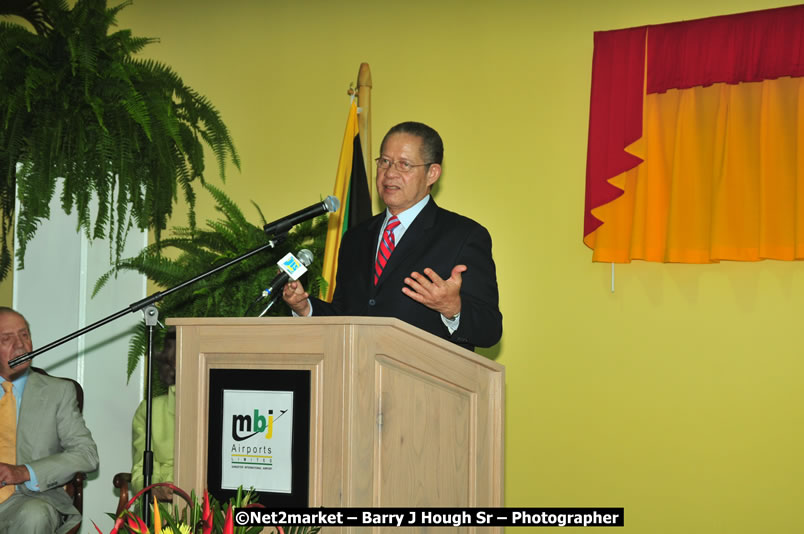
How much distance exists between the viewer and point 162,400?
3.55 meters

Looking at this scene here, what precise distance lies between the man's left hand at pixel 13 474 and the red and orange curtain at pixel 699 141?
2627 millimetres

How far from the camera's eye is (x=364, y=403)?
1.74 meters

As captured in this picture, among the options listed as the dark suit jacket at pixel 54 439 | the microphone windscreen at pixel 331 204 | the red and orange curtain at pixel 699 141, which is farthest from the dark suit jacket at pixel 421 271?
the red and orange curtain at pixel 699 141

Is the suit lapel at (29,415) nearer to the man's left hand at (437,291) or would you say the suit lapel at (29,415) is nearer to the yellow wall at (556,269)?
the yellow wall at (556,269)

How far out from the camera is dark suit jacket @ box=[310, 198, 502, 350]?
91.0 inches

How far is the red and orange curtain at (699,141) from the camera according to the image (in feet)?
12.0

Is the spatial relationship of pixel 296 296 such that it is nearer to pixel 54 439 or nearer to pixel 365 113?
pixel 54 439

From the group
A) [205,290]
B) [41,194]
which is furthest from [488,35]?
[41,194]

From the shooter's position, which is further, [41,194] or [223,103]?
[223,103]

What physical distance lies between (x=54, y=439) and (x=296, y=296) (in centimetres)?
169

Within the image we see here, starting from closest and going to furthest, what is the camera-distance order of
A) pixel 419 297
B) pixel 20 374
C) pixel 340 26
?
pixel 419 297, pixel 20 374, pixel 340 26

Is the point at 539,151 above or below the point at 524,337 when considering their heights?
above

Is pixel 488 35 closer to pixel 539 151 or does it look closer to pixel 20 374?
pixel 539 151

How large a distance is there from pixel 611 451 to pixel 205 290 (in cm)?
204
